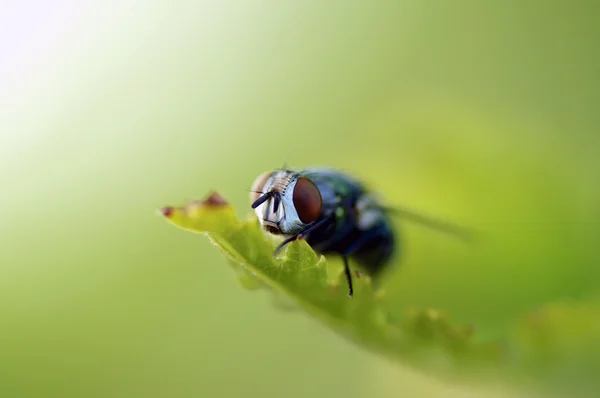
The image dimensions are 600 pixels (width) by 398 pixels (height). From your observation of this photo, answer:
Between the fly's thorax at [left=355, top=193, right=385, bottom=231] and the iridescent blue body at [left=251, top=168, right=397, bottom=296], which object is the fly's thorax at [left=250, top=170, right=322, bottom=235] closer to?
the iridescent blue body at [left=251, top=168, right=397, bottom=296]

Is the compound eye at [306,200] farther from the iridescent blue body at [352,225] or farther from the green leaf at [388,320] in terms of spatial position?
the green leaf at [388,320]

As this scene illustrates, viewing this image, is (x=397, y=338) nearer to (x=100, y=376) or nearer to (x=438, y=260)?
(x=438, y=260)

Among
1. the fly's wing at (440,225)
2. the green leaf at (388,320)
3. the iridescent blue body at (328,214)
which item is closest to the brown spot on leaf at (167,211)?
the green leaf at (388,320)

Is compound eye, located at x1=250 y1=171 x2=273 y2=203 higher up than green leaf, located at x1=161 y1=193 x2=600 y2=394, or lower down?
higher up

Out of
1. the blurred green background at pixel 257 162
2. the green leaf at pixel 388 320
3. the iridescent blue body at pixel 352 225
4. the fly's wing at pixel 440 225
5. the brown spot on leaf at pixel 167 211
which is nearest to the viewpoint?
the brown spot on leaf at pixel 167 211

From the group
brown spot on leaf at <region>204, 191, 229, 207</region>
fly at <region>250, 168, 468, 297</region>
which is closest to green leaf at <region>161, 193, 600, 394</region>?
brown spot on leaf at <region>204, 191, 229, 207</region>

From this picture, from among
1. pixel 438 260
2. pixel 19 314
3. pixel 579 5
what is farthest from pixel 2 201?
pixel 579 5

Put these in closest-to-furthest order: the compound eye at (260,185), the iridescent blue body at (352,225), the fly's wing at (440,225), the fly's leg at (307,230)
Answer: the fly's leg at (307,230) < the compound eye at (260,185) < the iridescent blue body at (352,225) < the fly's wing at (440,225)

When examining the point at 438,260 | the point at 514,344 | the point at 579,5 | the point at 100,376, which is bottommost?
the point at 100,376
